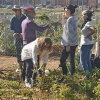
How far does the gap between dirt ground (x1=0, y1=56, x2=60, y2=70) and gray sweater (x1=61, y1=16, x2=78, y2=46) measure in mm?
1914

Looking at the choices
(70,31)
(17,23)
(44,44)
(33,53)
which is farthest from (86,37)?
(17,23)

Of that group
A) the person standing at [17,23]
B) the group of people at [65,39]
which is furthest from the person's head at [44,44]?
the person standing at [17,23]

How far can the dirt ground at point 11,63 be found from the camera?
784cm

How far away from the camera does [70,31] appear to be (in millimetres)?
5785

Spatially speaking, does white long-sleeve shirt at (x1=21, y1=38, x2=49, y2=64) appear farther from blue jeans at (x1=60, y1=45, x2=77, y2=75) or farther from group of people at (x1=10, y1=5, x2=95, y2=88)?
blue jeans at (x1=60, y1=45, x2=77, y2=75)

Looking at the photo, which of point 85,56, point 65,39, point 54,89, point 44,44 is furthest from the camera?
point 85,56

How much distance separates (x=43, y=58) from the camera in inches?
223

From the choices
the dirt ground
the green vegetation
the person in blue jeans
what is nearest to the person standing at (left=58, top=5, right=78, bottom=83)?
the person in blue jeans

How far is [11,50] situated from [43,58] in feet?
13.8

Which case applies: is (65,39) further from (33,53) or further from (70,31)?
(33,53)

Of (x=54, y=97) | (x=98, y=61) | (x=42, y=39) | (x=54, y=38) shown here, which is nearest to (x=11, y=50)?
(x=54, y=38)

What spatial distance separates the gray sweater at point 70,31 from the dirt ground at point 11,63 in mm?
1914

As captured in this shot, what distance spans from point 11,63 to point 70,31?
9.95 feet

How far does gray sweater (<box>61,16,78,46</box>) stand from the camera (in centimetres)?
577
